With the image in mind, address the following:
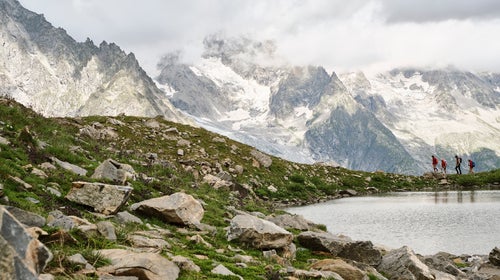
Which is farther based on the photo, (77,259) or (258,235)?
(258,235)

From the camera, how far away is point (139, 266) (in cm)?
1217

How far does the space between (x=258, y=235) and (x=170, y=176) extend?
20.0 meters

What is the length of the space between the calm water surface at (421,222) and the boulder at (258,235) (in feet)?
41.1

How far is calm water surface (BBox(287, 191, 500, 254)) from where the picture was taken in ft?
104

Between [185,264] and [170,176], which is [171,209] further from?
[170,176]

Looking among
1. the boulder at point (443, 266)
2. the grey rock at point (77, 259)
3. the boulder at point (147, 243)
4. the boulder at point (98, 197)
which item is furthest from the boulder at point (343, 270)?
the grey rock at point (77, 259)

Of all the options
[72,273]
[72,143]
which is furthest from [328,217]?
[72,273]

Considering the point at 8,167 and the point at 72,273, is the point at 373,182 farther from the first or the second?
the point at 72,273

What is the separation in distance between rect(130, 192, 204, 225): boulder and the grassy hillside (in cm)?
45

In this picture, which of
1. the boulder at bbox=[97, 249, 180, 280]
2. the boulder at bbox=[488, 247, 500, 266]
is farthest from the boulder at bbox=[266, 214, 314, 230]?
the boulder at bbox=[97, 249, 180, 280]

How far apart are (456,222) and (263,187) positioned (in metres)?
23.8

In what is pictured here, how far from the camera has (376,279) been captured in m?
18.8

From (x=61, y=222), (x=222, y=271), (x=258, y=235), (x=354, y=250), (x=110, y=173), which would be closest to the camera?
(x=222, y=271)

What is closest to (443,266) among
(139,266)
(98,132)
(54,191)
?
(139,266)
